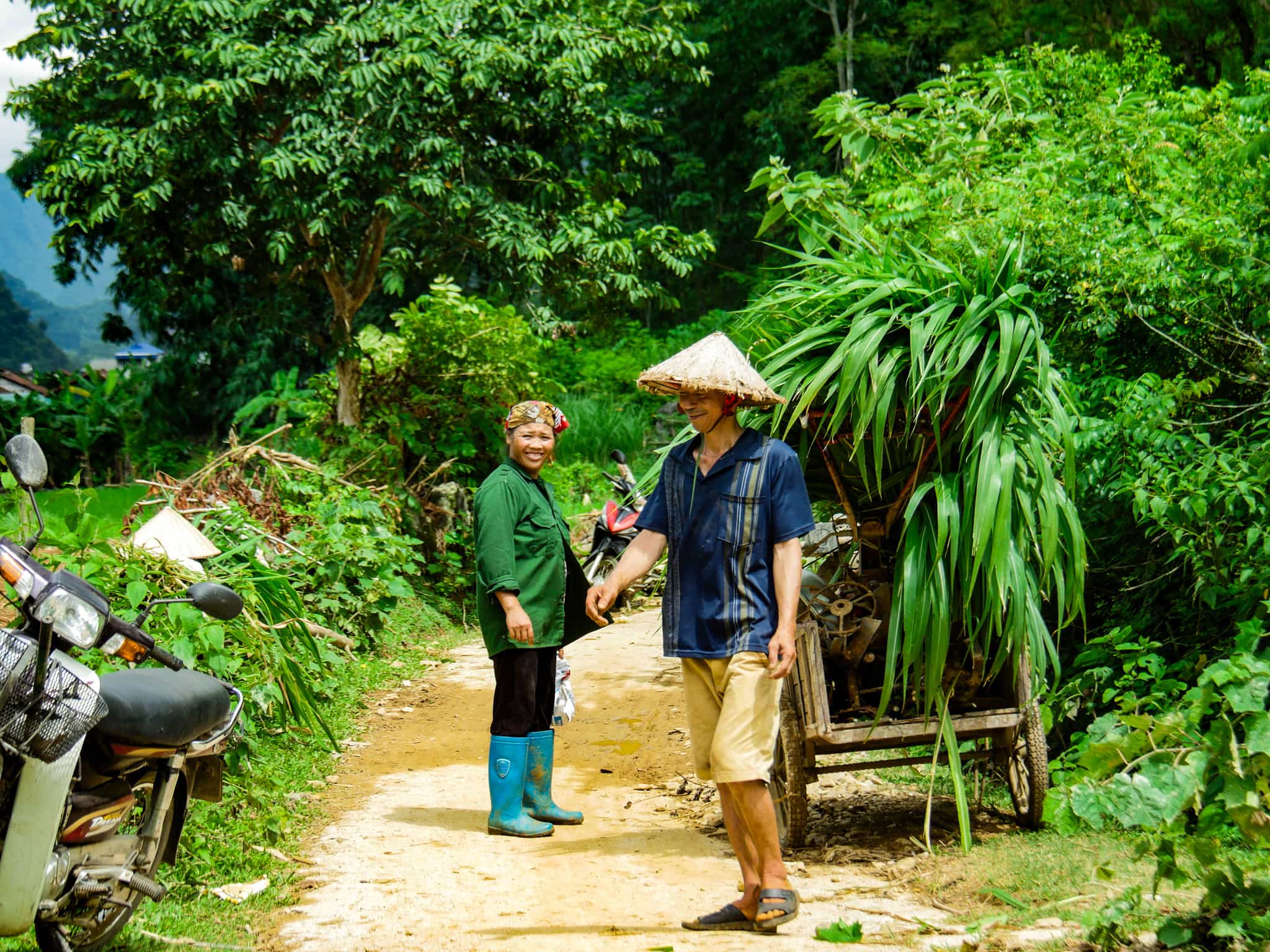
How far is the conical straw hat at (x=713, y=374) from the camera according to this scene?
4.37 m

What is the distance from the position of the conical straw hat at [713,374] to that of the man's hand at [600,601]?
776 millimetres

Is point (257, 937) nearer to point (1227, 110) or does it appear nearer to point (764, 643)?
point (764, 643)

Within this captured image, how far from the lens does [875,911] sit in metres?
4.32

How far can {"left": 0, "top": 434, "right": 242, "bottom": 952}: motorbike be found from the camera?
3.29m

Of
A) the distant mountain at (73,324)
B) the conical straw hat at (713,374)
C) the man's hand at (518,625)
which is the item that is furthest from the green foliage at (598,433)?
the distant mountain at (73,324)

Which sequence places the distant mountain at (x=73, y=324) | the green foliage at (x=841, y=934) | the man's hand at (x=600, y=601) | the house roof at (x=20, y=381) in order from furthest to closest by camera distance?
the distant mountain at (x=73, y=324) < the house roof at (x=20, y=381) < the man's hand at (x=600, y=601) < the green foliage at (x=841, y=934)

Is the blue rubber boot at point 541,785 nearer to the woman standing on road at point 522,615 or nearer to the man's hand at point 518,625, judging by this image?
the woman standing on road at point 522,615

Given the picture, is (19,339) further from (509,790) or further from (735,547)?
(735,547)

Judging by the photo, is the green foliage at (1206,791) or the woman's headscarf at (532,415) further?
the woman's headscarf at (532,415)

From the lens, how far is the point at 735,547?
4.34 meters

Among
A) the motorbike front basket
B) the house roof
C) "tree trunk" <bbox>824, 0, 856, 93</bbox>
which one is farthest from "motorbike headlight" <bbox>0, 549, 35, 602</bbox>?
the house roof

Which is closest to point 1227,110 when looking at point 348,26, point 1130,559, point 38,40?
point 1130,559

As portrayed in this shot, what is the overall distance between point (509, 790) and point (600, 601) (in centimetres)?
137

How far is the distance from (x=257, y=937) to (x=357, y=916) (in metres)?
0.36
